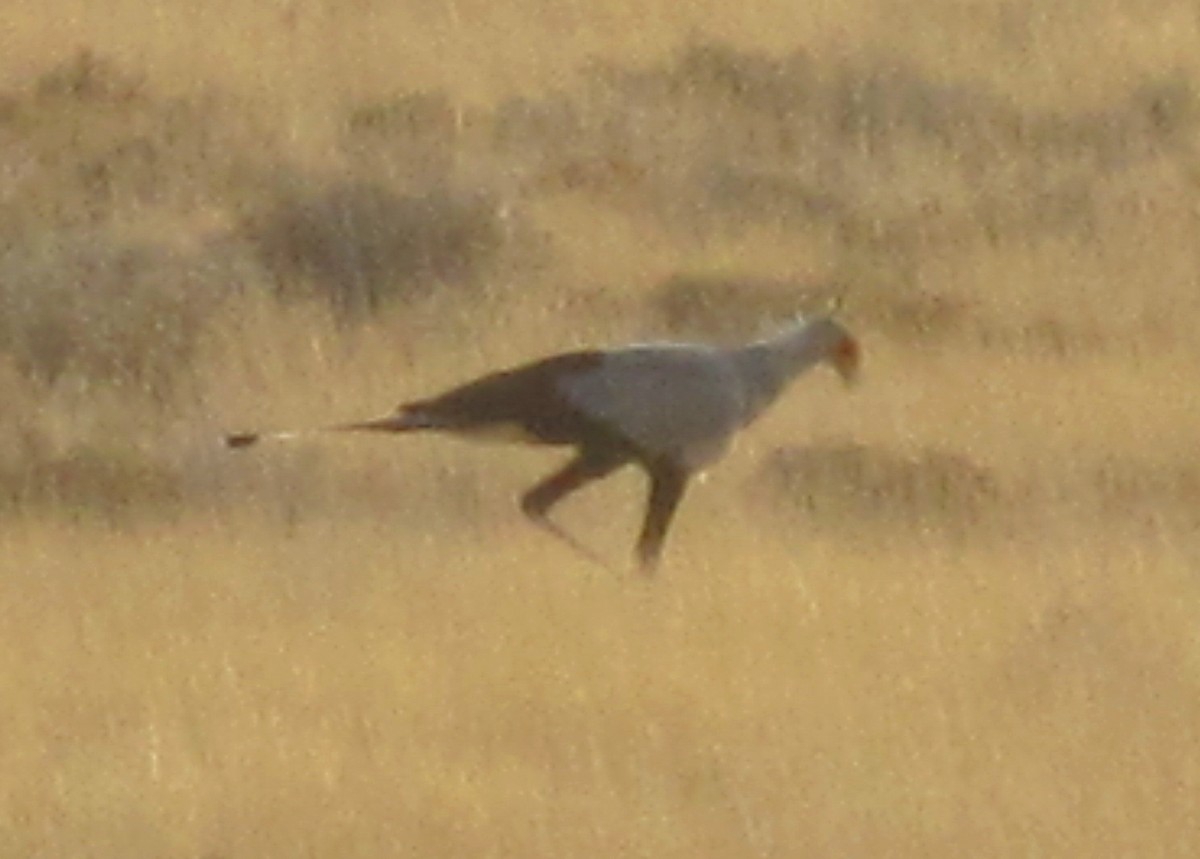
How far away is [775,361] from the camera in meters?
1.77

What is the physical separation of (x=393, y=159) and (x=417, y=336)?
460mm

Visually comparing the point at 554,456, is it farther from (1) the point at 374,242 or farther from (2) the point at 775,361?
(2) the point at 775,361

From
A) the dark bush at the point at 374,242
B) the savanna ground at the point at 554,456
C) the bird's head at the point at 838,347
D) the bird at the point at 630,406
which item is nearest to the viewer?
the bird at the point at 630,406

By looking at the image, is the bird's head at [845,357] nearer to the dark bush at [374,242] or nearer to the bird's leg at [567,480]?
the bird's leg at [567,480]

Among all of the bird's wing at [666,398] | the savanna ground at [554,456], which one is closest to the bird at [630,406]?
the bird's wing at [666,398]

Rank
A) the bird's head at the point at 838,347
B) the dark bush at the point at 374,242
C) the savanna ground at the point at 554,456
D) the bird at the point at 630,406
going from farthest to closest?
the dark bush at the point at 374,242, the savanna ground at the point at 554,456, the bird's head at the point at 838,347, the bird at the point at 630,406

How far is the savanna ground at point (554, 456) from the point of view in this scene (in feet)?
7.99

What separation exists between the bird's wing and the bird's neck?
15 millimetres

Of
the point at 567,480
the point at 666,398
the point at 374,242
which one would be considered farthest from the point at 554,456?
the point at 666,398

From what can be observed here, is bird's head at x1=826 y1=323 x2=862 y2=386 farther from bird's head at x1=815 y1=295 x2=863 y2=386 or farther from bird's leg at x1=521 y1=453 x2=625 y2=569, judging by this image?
bird's leg at x1=521 y1=453 x2=625 y2=569

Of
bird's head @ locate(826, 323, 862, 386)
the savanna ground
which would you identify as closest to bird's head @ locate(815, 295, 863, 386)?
bird's head @ locate(826, 323, 862, 386)

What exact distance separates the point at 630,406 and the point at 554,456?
132 centimetres

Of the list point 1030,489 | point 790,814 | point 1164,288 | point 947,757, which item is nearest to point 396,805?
point 790,814

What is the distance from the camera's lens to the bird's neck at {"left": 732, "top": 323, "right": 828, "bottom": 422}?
1732 millimetres
